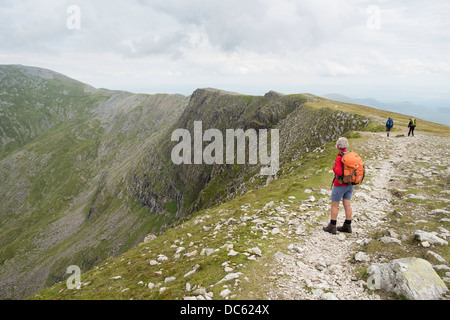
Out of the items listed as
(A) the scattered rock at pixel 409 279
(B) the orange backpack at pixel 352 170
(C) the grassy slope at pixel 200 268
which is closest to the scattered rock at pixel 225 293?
(C) the grassy slope at pixel 200 268

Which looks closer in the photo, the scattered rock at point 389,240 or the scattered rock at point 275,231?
the scattered rock at point 389,240

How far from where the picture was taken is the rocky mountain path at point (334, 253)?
22.1ft

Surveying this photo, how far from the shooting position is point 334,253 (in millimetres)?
8812

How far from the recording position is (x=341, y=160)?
390 inches

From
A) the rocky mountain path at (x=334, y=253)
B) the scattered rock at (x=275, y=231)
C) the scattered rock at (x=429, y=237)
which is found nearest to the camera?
the rocky mountain path at (x=334, y=253)


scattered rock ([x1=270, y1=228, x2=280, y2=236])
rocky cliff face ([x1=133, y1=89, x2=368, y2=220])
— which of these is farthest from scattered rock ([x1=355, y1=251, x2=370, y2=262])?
rocky cliff face ([x1=133, y1=89, x2=368, y2=220])

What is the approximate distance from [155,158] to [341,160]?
17553 cm

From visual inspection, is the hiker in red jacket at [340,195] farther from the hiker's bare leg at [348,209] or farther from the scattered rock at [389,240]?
the scattered rock at [389,240]

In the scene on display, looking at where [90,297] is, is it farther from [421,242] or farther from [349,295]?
[421,242]

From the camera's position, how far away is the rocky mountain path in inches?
265

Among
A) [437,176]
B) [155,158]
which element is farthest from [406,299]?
[155,158]

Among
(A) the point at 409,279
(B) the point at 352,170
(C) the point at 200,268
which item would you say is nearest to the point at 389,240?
(A) the point at 409,279

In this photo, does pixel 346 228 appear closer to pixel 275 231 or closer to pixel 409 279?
pixel 275 231

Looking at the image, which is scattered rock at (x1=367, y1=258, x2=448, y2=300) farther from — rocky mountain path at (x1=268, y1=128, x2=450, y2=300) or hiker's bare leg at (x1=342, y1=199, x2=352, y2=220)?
hiker's bare leg at (x1=342, y1=199, x2=352, y2=220)
